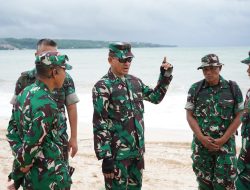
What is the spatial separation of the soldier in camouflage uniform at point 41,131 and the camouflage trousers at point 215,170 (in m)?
2.11

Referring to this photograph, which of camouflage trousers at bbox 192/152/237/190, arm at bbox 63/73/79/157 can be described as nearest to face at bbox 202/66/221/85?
camouflage trousers at bbox 192/152/237/190

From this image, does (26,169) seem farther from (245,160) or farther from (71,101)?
(245,160)

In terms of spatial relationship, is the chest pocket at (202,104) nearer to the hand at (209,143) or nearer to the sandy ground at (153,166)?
the hand at (209,143)

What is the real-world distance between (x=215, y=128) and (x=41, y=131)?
98.7 inches

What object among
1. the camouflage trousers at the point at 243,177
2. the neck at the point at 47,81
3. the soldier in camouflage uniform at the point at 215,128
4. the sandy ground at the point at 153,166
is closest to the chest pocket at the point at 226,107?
the soldier in camouflage uniform at the point at 215,128

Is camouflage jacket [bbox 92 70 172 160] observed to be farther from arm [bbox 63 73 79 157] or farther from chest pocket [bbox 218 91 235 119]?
chest pocket [bbox 218 91 235 119]

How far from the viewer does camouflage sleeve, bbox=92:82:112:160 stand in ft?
13.7

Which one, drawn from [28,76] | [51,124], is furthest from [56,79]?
[28,76]

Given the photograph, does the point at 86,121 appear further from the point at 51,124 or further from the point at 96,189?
the point at 51,124

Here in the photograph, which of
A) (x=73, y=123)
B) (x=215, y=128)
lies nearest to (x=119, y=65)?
(x=73, y=123)

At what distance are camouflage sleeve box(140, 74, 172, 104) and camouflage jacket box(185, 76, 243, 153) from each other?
2.17 ft

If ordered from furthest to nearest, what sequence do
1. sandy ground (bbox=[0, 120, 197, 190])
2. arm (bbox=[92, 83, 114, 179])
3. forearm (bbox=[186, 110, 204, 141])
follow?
sandy ground (bbox=[0, 120, 197, 190]) < forearm (bbox=[186, 110, 204, 141]) < arm (bbox=[92, 83, 114, 179])

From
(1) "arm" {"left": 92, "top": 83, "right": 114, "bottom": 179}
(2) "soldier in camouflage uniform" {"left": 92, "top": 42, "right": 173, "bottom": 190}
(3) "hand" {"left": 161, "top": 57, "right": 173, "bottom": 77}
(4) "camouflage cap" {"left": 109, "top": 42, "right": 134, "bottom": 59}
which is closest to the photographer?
(1) "arm" {"left": 92, "top": 83, "right": 114, "bottom": 179}

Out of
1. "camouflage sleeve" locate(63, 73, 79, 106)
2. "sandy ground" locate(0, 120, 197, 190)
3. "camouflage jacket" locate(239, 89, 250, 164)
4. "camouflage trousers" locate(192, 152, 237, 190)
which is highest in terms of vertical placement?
"camouflage sleeve" locate(63, 73, 79, 106)
